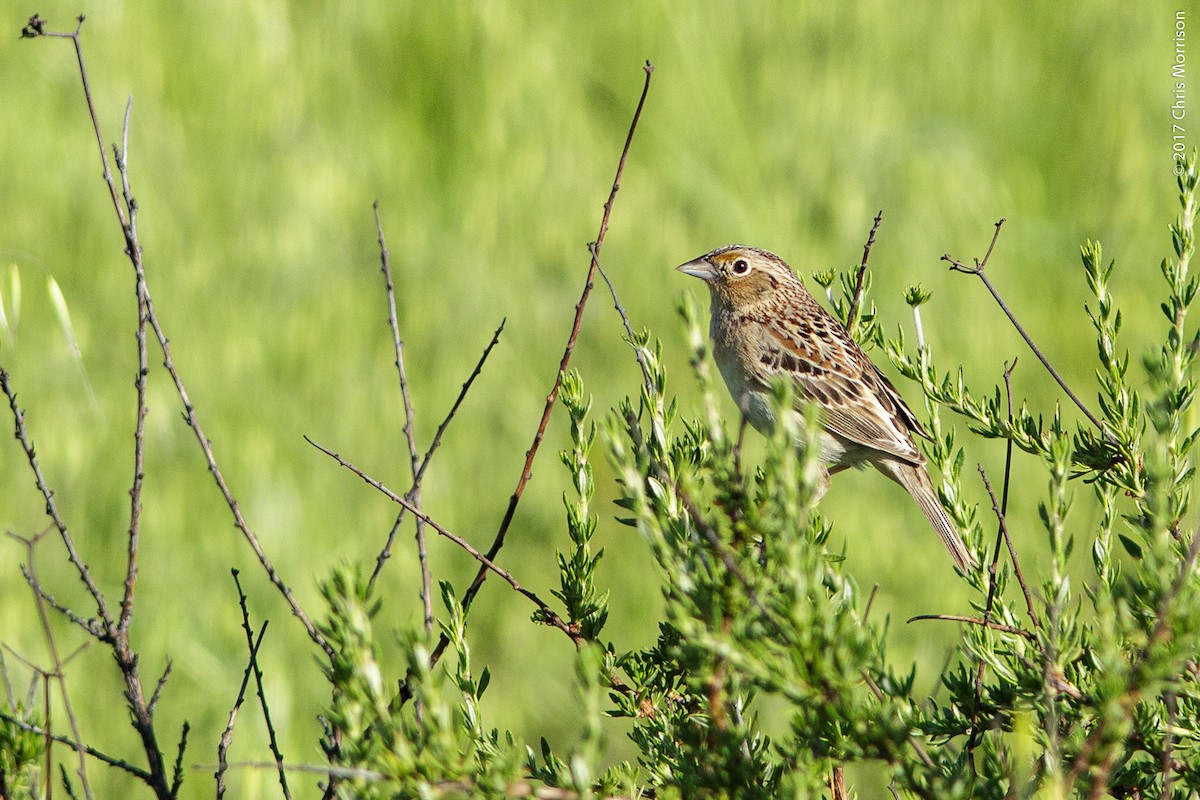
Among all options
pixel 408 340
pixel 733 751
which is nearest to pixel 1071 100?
pixel 408 340

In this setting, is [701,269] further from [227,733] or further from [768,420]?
[227,733]

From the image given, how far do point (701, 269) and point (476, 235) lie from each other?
71.7 inches

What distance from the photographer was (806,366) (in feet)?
17.8

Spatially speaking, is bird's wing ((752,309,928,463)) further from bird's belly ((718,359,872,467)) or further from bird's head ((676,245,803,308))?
bird's head ((676,245,803,308))

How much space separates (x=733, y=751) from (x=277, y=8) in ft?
20.5

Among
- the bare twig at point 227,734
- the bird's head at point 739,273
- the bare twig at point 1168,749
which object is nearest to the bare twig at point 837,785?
the bare twig at point 1168,749

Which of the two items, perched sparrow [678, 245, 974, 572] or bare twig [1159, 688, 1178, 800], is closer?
bare twig [1159, 688, 1178, 800]

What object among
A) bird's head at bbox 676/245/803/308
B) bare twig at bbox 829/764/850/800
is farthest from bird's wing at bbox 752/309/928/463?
bare twig at bbox 829/764/850/800

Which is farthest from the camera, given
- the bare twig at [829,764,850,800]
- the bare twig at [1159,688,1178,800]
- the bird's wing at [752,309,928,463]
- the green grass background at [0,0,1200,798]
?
the green grass background at [0,0,1200,798]

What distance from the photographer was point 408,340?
6.81 meters

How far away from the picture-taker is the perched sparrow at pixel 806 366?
5.14 m

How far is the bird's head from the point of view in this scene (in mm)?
5594

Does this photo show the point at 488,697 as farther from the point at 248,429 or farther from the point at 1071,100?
the point at 1071,100

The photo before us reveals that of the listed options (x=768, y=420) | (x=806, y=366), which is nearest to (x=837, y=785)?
(x=768, y=420)
